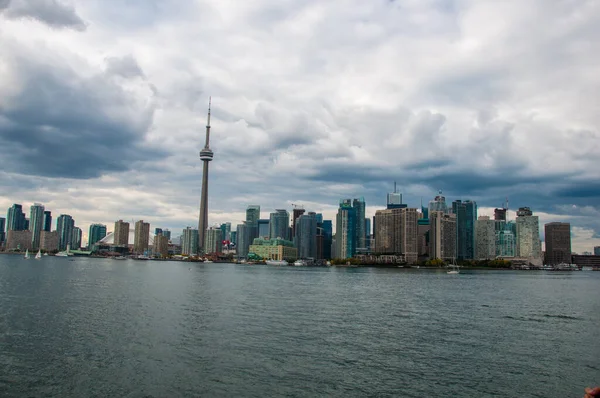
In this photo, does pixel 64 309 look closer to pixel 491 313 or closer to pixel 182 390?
pixel 182 390

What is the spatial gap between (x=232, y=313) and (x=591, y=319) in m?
53.4

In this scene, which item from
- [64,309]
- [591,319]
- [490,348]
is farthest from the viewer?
[591,319]

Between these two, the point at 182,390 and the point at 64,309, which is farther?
the point at 64,309

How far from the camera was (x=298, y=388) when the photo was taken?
33625 mm

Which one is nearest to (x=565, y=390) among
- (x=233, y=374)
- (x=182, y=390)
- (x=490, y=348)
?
(x=490, y=348)

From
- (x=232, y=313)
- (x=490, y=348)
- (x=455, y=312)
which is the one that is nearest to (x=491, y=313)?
(x=455, y=312)

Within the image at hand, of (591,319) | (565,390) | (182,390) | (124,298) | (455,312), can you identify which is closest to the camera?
(182,390)

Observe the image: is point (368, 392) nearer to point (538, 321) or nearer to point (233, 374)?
point (233, 374)

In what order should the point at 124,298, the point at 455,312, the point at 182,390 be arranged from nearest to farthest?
the point at 182,390, the point at 455,312, the point at 124,298

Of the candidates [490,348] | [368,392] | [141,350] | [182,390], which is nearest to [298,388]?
[368,392]

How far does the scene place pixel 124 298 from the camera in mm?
82875

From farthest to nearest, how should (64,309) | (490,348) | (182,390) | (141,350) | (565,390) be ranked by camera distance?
(64,309) < (490,348) < (141,350) < (565,390) < (182,390)

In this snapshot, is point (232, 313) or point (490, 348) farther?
point (232, 313)

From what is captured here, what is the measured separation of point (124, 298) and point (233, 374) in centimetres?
5295
